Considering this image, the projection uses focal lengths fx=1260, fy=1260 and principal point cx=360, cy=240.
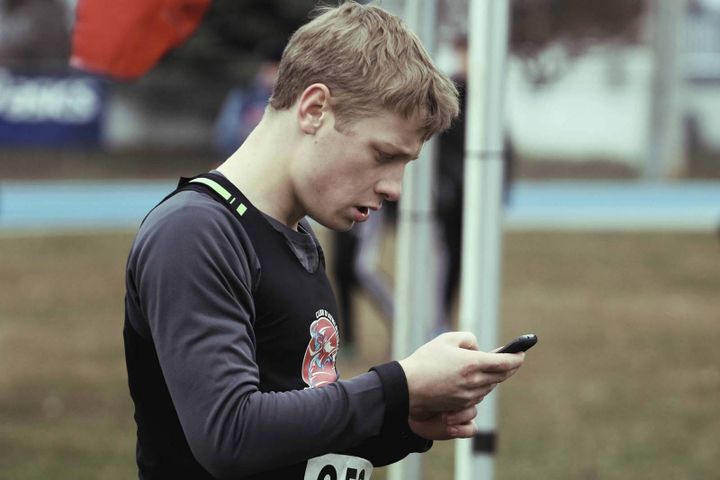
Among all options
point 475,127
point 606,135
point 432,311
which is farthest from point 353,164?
point 606,135

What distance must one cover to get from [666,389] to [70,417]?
351 cm

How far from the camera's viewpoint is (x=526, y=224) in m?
17.5

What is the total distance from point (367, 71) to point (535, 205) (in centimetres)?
1801

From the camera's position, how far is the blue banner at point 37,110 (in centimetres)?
2173

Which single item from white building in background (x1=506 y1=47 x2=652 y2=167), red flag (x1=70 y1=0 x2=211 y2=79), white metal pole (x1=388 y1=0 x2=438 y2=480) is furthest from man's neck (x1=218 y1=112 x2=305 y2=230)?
white building in background (x1=506 y1=47 x2=652 y2=167)

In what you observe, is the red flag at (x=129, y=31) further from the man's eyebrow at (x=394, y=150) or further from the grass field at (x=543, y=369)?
the grass field at (x=543, y=369)

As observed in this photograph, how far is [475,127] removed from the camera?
362cm

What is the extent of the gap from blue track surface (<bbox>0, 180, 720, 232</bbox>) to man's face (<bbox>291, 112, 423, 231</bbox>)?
14.1 meters

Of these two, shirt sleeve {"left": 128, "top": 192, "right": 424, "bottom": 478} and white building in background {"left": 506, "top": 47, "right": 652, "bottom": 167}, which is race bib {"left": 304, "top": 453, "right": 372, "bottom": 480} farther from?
white building in background {"left": 506, "top": 47, "right": 652, "bottom": 167}

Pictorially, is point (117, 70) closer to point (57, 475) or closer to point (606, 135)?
point (57, 475)

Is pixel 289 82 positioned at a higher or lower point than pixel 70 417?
higher

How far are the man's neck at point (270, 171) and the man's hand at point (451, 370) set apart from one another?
34cm

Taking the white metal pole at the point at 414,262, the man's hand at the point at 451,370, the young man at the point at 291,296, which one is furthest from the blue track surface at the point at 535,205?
the man's hand at the point at 451,370

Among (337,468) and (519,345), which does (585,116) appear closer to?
(337,468)
